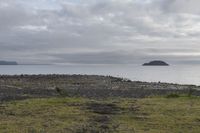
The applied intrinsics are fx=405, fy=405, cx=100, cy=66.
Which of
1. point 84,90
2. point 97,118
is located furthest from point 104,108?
point 84,90

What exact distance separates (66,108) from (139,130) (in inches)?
402

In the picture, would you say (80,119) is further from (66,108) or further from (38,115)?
(66,108)

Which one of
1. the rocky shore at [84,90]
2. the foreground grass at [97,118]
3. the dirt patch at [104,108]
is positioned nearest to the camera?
the foreground grass at [97,118]

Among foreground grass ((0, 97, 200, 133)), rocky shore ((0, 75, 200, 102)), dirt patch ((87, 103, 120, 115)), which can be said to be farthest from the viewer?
rocky shore ((0, 75, 200, 102))

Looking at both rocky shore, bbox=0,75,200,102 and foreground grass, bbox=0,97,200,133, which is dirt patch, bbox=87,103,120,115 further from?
rocky shore, bbox=0,75,200,102

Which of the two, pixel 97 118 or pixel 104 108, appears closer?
pixel 97 118

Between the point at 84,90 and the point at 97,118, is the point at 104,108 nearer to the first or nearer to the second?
the point at 97,118

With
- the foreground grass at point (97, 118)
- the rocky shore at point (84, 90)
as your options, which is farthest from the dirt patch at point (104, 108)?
the rocky shore at point (84, 90)

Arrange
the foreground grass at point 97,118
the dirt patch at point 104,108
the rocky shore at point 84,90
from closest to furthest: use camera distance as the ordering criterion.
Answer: the foreground grass at point 97,118
the dirt patch at point 104,108
the rocky shore at point 84,90

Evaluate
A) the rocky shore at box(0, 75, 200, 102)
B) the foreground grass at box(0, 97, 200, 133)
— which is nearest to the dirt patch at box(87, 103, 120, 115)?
the foreground grass at box(0, 97, 200, 133)

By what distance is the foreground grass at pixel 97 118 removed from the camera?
20891 millimetres

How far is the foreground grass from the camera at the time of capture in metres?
20.9

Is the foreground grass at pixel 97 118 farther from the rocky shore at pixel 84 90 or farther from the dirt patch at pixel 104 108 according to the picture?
the rocky shore at pixel 84 90

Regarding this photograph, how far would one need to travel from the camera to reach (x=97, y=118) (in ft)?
81.6
